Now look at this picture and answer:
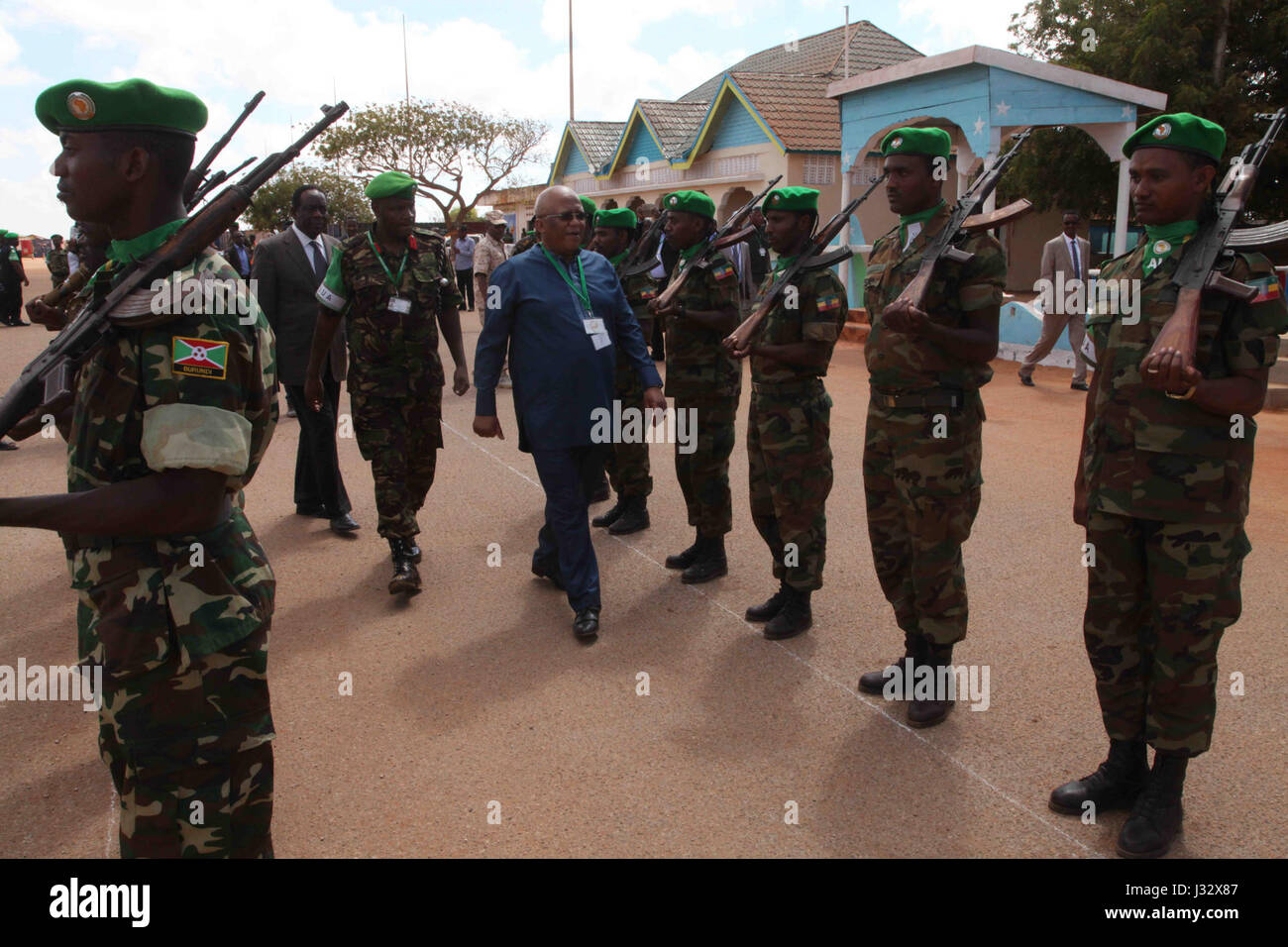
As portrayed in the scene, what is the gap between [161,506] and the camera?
72.7 inches

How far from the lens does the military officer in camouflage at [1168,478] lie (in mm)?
2629

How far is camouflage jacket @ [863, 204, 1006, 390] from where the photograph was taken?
11.2 ft

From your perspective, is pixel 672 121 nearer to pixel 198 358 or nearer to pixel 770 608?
pixel 770 608

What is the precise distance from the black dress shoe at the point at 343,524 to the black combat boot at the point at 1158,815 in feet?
15.5

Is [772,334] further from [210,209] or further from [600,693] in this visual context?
[210,209]

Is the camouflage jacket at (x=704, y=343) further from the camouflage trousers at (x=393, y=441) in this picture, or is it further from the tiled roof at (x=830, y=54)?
the tiled roof at (x=830, y=54)

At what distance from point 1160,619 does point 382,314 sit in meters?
3.92

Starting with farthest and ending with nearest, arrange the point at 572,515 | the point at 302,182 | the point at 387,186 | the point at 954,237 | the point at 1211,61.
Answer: the point at 302,182
the point at 1211,61
the point at 387,186
the point at 572,515
the point at 954,237

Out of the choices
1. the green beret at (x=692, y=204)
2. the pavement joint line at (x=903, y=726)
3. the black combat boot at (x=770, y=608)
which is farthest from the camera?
the green beret at (x=692, y=204)

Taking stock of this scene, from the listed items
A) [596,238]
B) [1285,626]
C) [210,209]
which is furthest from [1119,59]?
[210,209]

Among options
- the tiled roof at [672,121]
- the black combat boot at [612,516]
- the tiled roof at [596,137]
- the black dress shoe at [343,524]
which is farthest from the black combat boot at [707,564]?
the tiled roof at [596,137]

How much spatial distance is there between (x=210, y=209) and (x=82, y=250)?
4.59m

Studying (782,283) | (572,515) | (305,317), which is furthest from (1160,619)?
(305,317)

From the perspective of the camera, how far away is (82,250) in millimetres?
5777
